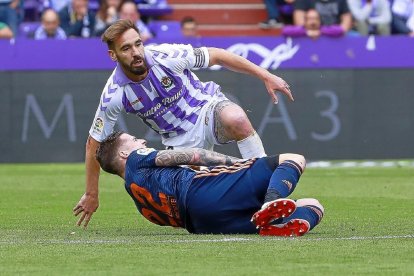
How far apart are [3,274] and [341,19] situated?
641 inches

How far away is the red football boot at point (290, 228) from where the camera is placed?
925 centimetres

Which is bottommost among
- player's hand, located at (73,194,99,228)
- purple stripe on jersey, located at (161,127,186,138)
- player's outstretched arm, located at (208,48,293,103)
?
purple stripe on jersey, located at (161,127,186,138)

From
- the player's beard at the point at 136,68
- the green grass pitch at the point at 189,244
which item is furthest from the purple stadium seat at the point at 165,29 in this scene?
the player's beard at the point at 136,68

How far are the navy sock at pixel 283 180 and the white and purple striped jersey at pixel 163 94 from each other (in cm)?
208

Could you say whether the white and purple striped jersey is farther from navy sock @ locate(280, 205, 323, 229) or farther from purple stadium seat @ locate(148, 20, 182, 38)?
purple stadium seat @ locate(148, 20, 182, 38)

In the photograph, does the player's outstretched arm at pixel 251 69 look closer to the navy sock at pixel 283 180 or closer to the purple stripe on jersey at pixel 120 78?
the purple stripe on jersey at pixel 120 78

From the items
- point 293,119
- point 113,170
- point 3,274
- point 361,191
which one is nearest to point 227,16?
point 293,119

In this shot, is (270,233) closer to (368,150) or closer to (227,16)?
(368,150)

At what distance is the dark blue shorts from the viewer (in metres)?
9.13

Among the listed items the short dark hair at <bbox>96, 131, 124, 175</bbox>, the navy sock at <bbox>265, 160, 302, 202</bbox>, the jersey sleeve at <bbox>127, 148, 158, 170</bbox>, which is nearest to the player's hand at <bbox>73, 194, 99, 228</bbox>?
the short dark hair at <bbox>96, 131, 124, 175</bbox>

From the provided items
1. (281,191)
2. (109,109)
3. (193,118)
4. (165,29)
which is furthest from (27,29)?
(281,191)

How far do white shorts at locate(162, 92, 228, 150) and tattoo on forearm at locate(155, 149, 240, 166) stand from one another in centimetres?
184

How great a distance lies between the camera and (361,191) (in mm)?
14977

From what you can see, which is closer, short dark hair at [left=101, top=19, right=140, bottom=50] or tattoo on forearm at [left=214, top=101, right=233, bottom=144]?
short dark hair at [left=101, top=19, right=140, bottom=50]
